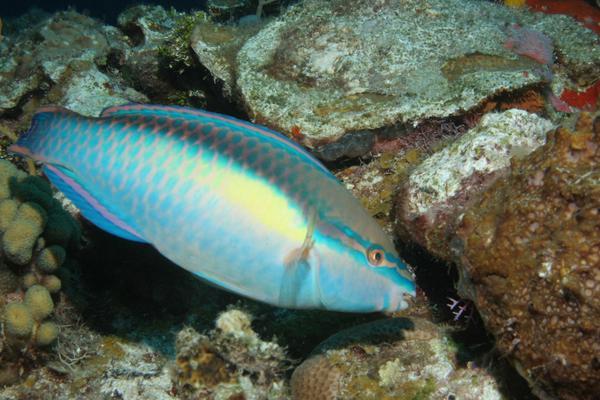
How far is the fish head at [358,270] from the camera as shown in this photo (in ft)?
7.22

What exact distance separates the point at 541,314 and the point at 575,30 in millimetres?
5253

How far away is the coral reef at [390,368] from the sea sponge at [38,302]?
1.97 m

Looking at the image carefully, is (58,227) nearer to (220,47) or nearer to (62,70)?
(220,47)

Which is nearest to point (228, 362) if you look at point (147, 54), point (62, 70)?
point (62, 70)

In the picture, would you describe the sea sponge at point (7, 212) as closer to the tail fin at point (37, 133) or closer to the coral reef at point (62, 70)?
the tail fin at point (37, 133)

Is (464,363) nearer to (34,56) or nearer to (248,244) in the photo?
(248,244)

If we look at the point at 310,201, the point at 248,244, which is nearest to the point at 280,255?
the point at 248,244

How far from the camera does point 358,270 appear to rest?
88.0 inches

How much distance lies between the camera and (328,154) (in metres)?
4.33

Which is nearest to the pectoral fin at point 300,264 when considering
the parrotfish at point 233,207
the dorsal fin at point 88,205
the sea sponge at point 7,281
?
the parrotfish at point 233,207

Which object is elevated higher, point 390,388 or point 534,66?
point 534,66

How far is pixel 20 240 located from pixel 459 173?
11.2 feet

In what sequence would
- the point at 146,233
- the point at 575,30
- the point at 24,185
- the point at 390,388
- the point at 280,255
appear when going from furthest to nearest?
the point at 575,30, the point at 24,185, the point at 390,388, the point at 146,233, the point at 280,255

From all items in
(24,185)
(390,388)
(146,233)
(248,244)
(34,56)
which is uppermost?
(248,244)
